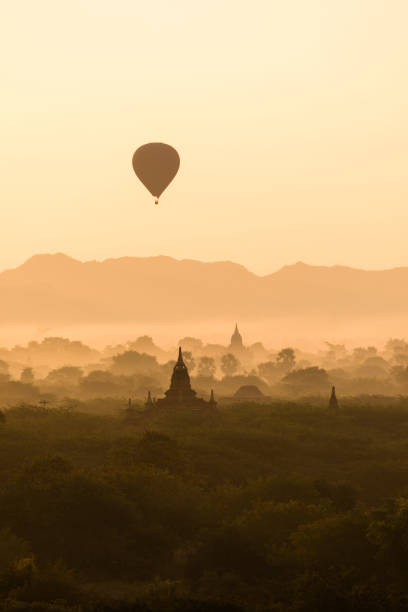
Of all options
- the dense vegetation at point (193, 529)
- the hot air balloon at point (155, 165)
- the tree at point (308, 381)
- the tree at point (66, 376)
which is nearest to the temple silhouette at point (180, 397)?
the dense vegetation at point (193, 529)

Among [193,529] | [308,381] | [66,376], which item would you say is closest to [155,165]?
[193,529]

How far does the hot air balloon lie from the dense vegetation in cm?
3844

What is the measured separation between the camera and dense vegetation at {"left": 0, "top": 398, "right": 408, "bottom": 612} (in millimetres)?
32438

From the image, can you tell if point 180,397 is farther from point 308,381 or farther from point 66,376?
point 66,376

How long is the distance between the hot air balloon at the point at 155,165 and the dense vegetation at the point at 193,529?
38438 millimetres

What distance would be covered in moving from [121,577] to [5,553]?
18.3 ft

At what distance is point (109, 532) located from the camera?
4162 cm

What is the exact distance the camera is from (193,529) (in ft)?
142

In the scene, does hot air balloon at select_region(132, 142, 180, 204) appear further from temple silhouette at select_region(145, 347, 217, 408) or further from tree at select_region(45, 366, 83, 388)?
tree at select_region(45, 366, 83, 388)

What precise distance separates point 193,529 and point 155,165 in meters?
58.5

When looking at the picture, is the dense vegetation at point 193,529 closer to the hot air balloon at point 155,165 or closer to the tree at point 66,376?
the hot air balloon at point 155,165

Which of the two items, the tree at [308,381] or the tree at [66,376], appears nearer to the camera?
the tree at [308,381]

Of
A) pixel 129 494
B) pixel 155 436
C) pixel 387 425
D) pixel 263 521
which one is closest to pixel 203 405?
pixel 387 425

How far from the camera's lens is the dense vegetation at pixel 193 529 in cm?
3244
